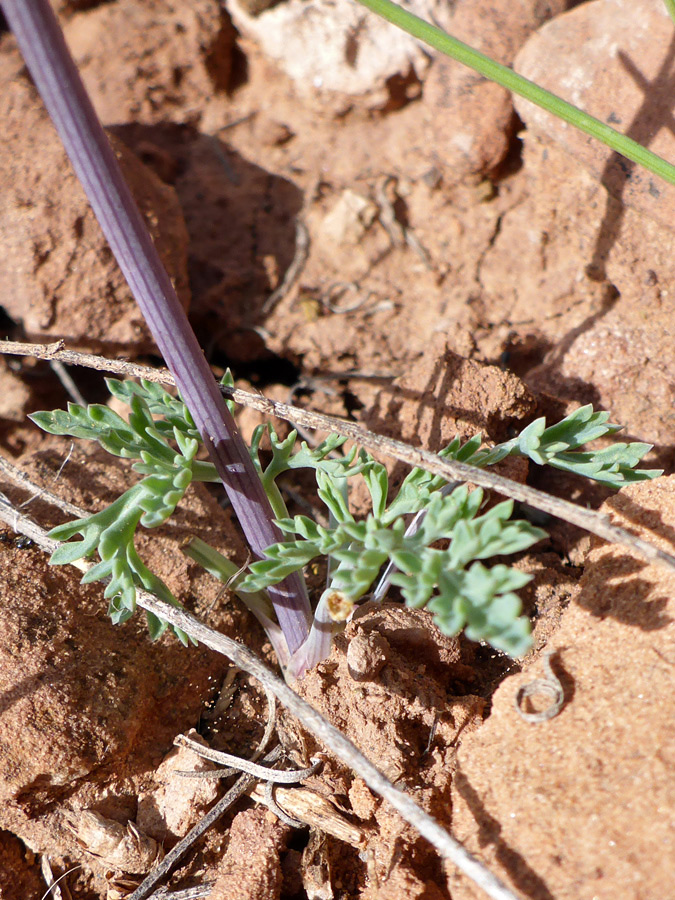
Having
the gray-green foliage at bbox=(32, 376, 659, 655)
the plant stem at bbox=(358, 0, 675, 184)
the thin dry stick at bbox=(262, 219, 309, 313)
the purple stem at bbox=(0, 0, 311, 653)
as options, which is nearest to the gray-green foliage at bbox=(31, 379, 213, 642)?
the gray-green foliage at bbox=(32, 376, 659, 655)

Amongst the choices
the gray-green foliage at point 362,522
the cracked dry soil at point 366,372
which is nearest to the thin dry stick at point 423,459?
the gray-green foliage at point 362,522

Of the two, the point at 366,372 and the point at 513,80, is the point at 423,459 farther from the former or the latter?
the point at 366,372

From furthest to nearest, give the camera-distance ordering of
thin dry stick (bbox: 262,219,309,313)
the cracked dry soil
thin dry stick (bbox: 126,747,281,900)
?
1. thin dry stick (bbox: 262,219,309,313)
2. thin dry stick (bbox: 126,747,281,900)
3. the cracked dry soil

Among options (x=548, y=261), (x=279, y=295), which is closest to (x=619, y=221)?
(x=548, y=261)

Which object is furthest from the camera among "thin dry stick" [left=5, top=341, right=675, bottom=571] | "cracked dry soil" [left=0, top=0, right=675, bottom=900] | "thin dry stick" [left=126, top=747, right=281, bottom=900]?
"thin dry stick" [left=126, top=747, right=281, bottom=900]

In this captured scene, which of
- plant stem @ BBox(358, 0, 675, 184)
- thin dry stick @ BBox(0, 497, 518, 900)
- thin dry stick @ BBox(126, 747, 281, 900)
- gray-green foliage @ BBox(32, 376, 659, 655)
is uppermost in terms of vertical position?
plant stem @ BBox(358, 0, 675, 184)

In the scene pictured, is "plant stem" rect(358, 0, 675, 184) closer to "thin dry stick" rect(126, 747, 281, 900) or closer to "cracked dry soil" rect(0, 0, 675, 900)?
"cracked dry soil" rect(0, 0, 675, 900)
